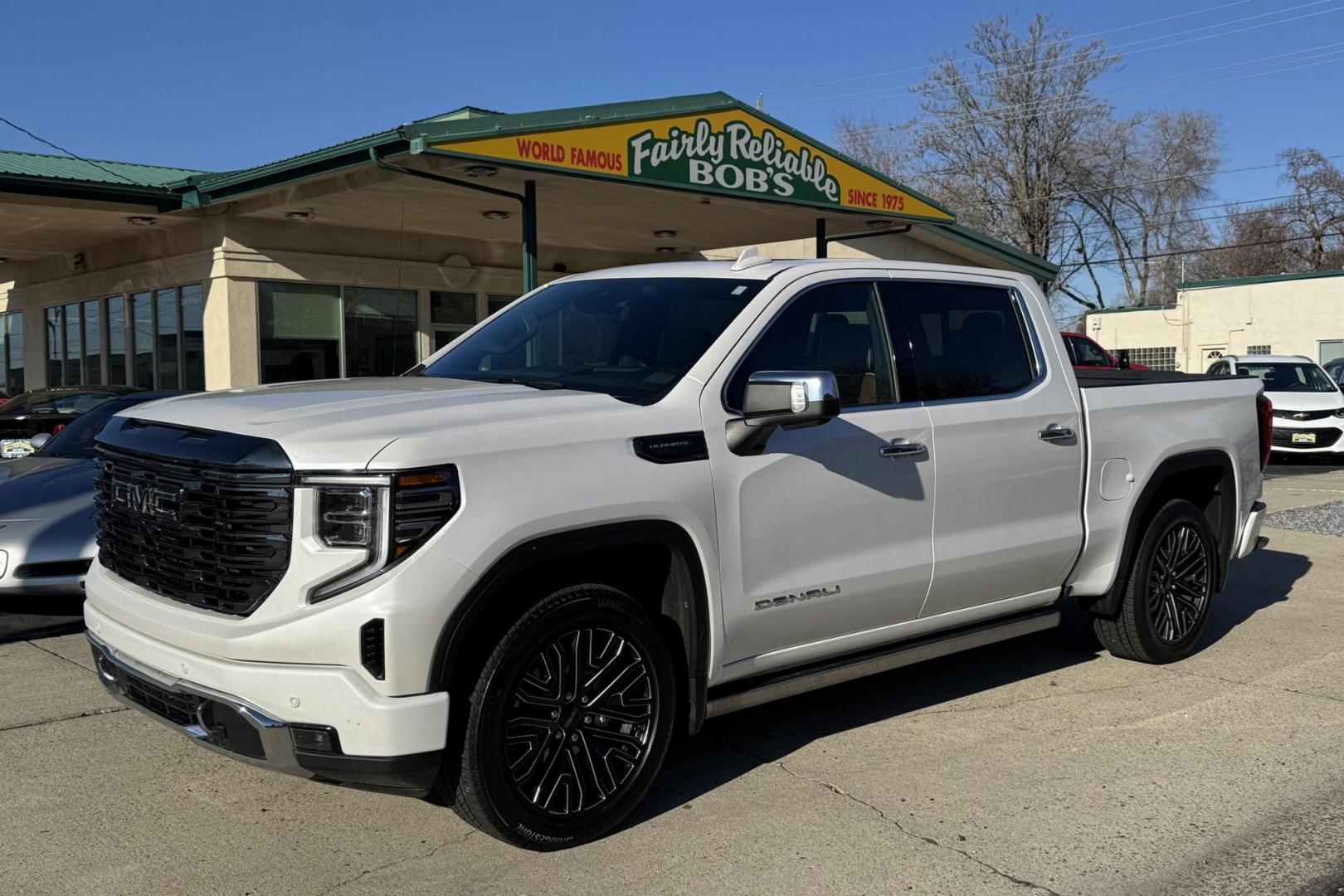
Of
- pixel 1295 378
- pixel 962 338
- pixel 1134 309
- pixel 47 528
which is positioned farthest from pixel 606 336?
pixel 1134 309

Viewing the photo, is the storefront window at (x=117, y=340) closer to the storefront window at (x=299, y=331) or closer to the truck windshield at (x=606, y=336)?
A: the storefront window at (x=299, y=331)

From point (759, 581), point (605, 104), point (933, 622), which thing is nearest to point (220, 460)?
point (759, 581)

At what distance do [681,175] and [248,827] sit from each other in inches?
427

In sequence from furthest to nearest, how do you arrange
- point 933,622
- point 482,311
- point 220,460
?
point 482,311 → point 933,622 → point 220,460

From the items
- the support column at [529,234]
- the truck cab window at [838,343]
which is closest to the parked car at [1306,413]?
the support column at [529,234]

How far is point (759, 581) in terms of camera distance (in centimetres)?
444

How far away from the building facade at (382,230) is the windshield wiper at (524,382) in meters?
7.13

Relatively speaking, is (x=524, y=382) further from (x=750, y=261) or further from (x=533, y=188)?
(x=533, y=188)

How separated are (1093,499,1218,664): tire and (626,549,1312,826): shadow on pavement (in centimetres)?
38

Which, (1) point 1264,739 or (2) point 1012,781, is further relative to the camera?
(1) point 1264,739

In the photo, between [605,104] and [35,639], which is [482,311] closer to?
[605,104]

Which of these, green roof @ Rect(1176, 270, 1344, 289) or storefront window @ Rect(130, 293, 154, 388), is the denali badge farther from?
green roof @ Rect(1176, 270, 1344, 289)

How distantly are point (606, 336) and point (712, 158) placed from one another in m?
9.75

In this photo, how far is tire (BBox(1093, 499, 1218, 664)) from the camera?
20.3ft
